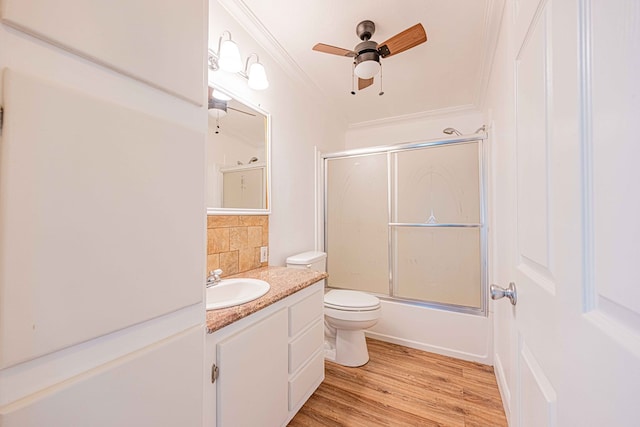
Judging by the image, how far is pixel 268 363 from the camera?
3.83 feet

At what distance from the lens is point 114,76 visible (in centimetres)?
56

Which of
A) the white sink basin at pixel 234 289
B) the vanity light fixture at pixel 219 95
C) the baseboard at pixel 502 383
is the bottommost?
the baseboard at pixel 502 383

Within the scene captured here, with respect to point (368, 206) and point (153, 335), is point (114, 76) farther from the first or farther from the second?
point (368, 206)

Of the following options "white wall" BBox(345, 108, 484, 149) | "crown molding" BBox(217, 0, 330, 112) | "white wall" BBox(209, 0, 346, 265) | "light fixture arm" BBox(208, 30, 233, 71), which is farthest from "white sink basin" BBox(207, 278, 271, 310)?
"white wall" BBox(345, 108, 484, 149)

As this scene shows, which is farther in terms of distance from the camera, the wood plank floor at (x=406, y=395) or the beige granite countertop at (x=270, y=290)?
the wood plank floor at (x=406, y=395)

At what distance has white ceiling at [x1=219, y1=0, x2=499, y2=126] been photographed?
155cm

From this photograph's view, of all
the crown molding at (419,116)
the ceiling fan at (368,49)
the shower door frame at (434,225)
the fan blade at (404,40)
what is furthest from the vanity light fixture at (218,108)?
the crown molding at (419,116)

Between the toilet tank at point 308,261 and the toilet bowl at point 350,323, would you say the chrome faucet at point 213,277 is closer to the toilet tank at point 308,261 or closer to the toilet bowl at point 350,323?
the toilet tank at point 308,261

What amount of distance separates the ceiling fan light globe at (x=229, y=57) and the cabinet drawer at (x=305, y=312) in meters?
1.43

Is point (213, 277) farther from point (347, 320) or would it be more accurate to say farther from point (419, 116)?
point (419, 116)

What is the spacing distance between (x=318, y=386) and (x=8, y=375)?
1.70 metres

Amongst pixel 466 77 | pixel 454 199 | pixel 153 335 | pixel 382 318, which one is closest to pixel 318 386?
pixel 382 318

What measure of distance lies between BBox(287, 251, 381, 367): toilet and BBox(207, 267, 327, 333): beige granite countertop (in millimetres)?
390

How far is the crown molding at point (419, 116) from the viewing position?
2859 mm
